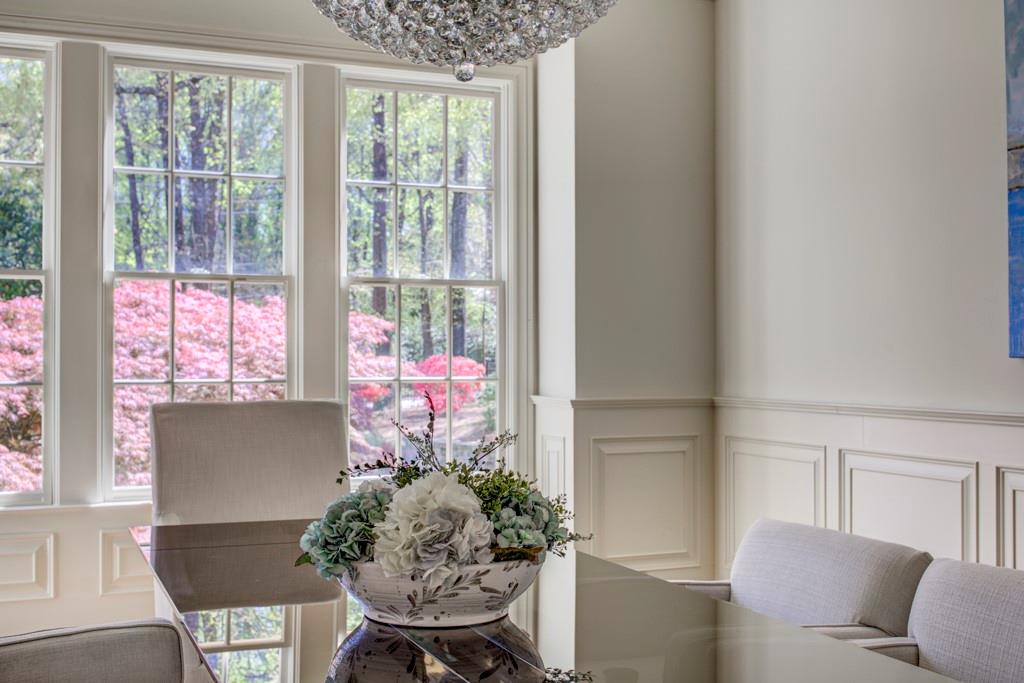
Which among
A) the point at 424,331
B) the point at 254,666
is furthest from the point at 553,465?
the point at 254,666

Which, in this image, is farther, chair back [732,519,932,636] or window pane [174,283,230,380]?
window pane [174,283,230,380]

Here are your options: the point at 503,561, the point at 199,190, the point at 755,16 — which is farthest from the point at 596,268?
the point at 503,561

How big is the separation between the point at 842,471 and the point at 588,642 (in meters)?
2.41

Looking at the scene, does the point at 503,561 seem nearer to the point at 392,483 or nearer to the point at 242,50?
the point at 392,483

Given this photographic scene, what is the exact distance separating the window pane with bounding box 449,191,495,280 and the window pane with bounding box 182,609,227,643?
2875 mm

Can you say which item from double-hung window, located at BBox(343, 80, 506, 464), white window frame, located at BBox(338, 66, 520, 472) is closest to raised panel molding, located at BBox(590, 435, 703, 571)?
white window frame, located at BBox(338, 66, 520, 472)

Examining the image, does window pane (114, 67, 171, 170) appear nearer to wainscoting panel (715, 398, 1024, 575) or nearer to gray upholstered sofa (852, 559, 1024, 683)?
wainscoting panel (715, 398, 1024, 575)

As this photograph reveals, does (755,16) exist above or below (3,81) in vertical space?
above

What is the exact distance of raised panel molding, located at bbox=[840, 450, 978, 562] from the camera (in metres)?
3.13

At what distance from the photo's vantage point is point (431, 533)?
1.47 m

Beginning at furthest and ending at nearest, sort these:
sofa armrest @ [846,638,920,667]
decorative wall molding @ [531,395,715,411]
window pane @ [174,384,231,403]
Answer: decorative wall molding @ [531,395,715,411] < window pane @ [174,384,231,403] < sofa armrest @ [846,638,920,667]

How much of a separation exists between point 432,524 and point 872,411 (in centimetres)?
246

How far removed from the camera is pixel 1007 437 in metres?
2.98

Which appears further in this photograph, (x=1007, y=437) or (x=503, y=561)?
(x=1007, y=437)
